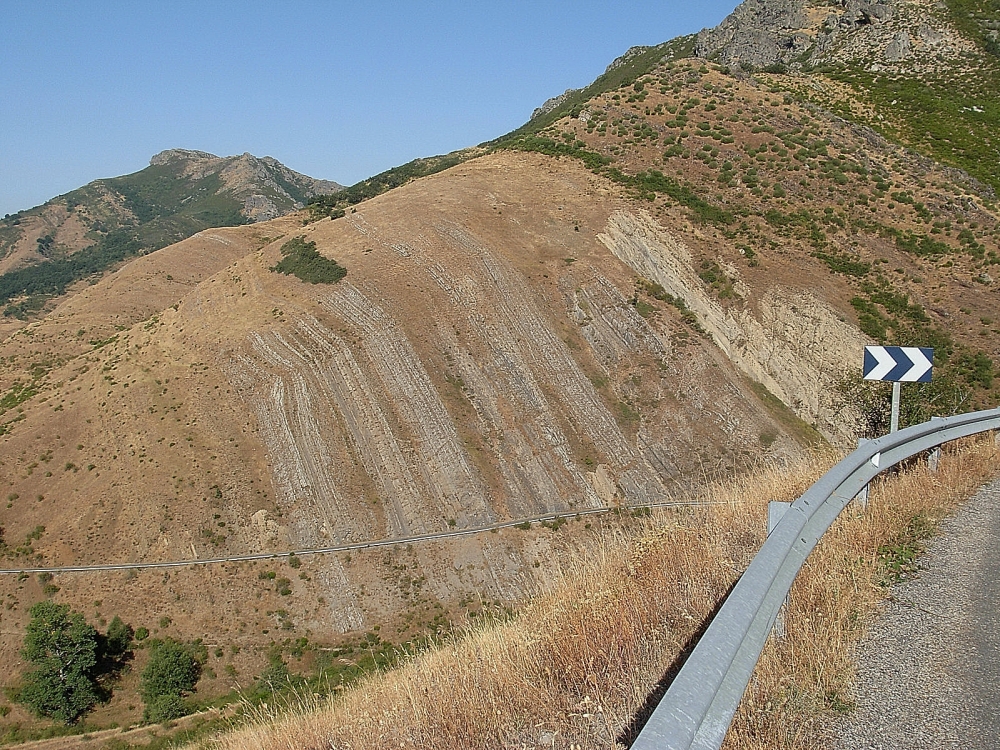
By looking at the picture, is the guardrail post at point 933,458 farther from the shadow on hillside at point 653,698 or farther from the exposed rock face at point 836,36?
the exposed rock face at point 836,36

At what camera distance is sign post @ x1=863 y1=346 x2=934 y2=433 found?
7414 mm

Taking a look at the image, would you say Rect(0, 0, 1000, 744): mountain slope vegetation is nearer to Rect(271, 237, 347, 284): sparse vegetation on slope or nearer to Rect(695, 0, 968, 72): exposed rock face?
Rect(271, 237, 347, 284): sparse vegetation on slope

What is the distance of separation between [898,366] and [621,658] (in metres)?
5.52

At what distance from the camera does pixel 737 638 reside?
2715 mm

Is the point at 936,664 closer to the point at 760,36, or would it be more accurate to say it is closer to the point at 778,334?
the point at 778,334

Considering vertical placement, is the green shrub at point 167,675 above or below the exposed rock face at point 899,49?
below

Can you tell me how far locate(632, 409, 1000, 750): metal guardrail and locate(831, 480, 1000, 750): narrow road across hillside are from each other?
0.64 meters

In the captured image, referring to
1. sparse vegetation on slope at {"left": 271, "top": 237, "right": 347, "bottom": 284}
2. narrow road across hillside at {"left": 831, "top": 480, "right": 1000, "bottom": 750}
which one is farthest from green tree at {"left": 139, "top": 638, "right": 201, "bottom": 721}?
narrow road across hillside at {"left": 831, "top": 480, "right": 1000, "bottom": 750}

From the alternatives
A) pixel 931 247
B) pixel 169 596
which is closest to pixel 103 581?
pixel 169 596

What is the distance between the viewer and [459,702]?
161 inches

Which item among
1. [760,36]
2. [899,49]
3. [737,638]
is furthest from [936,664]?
[760,36]

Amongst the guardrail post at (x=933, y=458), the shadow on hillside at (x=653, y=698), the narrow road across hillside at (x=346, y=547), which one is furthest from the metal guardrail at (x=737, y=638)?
the narrow road across hillside at (x=346, y=547)

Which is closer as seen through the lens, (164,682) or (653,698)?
(653,698)

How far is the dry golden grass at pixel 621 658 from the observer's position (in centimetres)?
340
